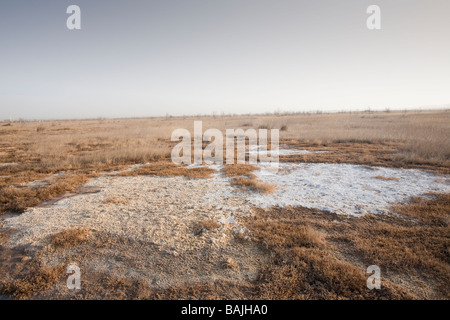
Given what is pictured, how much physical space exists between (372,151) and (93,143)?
1840 cm

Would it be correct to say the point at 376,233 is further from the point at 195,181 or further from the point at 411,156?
the point at 411,156

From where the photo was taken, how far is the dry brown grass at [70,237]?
374 cm

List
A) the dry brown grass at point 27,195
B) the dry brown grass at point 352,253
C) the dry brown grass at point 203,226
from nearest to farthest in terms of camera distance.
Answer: the dry brown grass at point 352,253 → the dry brown grass at point 203,226 → the dry brown grass at point 27,195

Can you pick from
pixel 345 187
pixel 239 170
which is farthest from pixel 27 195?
pixel 345 187

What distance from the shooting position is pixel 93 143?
52.6 ft

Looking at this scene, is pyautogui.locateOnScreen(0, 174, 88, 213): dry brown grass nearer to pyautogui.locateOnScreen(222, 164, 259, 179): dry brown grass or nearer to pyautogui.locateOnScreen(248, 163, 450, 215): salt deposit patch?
pyautogui.locateOnScreen(222, 164, 259, 179): dry brown grass

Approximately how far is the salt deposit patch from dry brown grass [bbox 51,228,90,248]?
3.72m

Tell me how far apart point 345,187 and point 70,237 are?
23.1ft

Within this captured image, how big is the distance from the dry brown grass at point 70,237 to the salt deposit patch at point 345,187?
146 inches

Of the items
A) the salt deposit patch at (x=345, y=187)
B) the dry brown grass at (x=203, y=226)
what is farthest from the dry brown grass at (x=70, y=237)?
the salt deposit patch at (x=345, y=187)

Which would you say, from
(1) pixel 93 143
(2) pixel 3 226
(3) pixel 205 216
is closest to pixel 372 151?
(3) pixel 205 216

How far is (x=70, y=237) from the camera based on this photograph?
12.8ft

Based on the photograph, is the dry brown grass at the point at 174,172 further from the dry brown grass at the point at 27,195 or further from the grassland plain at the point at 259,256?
the grassland plain at the point at 259,256
